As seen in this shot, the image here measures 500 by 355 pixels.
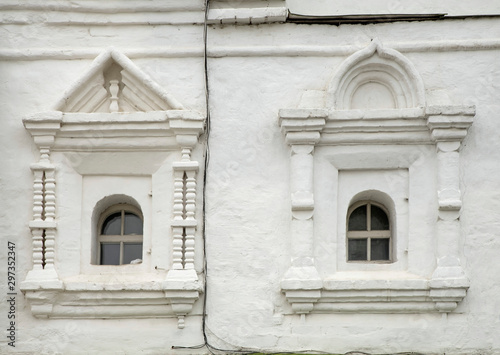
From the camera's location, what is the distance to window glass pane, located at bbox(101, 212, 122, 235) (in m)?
9.02

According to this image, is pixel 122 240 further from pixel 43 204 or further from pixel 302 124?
pixel 302 124

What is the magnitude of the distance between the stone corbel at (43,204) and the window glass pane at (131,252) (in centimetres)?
67

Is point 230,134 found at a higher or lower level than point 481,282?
higher

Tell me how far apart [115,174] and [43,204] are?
2.28 ft

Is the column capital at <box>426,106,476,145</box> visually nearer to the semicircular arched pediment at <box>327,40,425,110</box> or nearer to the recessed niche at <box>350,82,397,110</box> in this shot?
the semicircular arched pediment at <box>327,40,425,110</box>

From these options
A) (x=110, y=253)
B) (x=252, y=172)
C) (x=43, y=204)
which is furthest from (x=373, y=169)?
(x=43, y=204)

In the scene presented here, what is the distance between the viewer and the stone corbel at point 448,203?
27.7 ft

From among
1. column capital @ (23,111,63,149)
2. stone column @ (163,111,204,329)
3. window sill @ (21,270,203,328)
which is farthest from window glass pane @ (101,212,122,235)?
column capital @ (23,111,63,149)

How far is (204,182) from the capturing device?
872 centimetres

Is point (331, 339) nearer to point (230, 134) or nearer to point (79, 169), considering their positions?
point (230, 134)

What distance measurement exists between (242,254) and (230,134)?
109 cm

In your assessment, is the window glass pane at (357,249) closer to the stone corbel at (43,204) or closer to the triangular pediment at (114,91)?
the triangular pediment at (114,91)

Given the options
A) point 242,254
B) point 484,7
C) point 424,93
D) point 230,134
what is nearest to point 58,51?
point 230,134

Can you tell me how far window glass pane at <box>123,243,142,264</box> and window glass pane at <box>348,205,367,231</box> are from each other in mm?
1930
